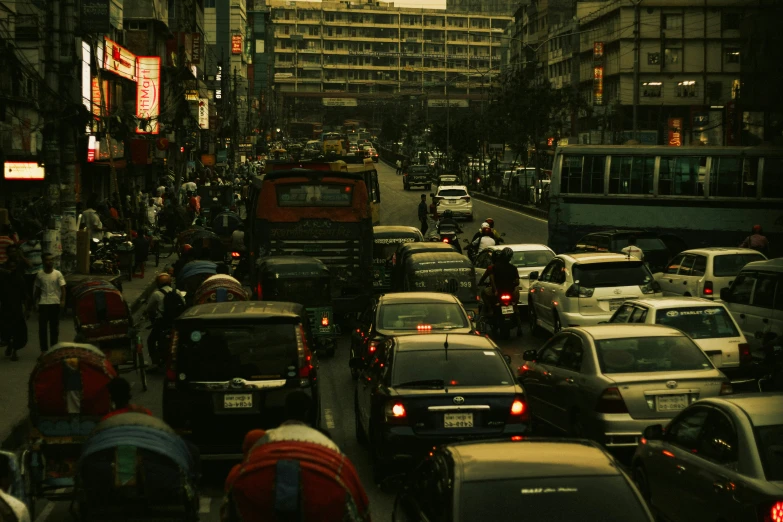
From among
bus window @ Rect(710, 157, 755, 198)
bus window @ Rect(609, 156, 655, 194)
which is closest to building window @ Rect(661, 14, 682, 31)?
bus window @ Rect(609, 156, 655, 194)

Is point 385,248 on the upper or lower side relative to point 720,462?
upper

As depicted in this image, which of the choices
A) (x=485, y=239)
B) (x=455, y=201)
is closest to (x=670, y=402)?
(x=485, y=239)

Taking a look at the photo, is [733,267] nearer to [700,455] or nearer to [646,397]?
[646,397]

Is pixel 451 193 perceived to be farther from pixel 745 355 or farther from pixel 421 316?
pixel 745 355

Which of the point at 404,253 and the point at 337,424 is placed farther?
the point at 404,253

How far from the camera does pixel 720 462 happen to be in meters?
8.36

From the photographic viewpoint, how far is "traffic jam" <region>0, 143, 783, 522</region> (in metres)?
6.62

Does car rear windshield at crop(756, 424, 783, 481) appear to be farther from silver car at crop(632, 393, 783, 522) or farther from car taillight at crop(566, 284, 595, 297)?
car taillight at crop(566, 284, 595, 297)

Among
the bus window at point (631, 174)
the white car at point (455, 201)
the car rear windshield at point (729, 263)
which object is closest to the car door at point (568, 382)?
the car rear windshield at point (729, 263)

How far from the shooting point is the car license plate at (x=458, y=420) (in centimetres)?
1089

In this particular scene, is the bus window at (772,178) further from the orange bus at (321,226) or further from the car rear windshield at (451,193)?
the car rear windshield at (451,193)

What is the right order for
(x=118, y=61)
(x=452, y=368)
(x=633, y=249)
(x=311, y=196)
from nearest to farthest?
(x=452, y=368) < (x=311, y=196) < (x=633, y=249) < (x=118, y=61)

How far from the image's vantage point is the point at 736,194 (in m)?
34.5

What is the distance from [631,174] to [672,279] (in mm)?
12427
